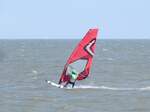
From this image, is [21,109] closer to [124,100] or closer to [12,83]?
[124,100]

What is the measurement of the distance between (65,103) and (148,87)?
7.96m

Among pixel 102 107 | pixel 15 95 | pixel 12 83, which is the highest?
pixel 102 107

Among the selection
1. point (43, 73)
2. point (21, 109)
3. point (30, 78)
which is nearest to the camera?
point (21, 109)

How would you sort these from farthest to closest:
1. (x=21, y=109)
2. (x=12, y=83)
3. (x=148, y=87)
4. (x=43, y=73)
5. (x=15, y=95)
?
1. (x=43, y=73)
2. (x=12, y=83)
3. (x=148, y=87)
4. (x=15, y=95)
5. (x=21, y=109)

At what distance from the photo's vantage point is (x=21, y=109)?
30.6 metres

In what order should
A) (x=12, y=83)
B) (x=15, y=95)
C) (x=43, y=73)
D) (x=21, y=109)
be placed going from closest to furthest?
(x=21, y=109) → (x=15, y=95) → (x=12, y=83) → (x=43, y=73)

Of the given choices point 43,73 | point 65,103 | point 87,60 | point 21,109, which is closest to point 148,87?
point 87,60

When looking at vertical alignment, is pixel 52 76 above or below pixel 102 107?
below

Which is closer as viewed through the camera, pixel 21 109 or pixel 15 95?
pixel 21 109

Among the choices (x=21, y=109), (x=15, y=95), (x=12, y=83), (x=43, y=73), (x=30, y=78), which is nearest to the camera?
(x=21, y=109)

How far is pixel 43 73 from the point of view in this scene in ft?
173

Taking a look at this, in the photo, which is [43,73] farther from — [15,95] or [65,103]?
[65,103]

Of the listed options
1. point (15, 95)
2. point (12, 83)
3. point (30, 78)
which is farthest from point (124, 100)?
point (30, 78)

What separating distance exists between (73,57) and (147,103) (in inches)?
209
